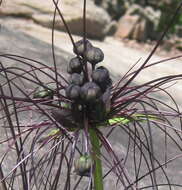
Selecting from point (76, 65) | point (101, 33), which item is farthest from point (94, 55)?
point (101, 33)

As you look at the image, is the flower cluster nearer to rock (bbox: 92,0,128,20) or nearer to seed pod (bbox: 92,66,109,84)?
seed pod (bbox: 92,66,109,84)

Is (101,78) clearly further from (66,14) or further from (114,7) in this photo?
(114,7)

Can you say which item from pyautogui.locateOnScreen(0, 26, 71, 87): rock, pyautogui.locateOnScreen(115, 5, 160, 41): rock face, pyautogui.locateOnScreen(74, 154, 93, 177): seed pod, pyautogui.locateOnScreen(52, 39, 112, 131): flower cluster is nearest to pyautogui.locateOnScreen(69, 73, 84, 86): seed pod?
pyautogui.locateOnScreen(52, 39, 112, 131): flower cluster

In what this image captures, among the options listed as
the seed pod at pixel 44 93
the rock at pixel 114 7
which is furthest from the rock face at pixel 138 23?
the seed pod at pixel 44 93

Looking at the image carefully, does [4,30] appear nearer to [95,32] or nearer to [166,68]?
[166,68]

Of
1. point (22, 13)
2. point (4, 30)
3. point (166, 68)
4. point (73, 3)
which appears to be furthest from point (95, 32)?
point (4, 30)

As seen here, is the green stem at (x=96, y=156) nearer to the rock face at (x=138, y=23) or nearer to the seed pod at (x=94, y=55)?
the seed pod at (x=94, y=55)

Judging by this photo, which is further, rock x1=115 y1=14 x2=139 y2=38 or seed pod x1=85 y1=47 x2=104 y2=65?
rock x1=115 y1=14 x2=139 y2=38
